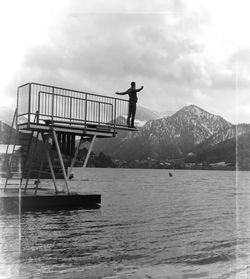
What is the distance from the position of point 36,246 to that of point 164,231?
24.0 feet

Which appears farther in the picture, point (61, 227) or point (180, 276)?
point (61, 227)

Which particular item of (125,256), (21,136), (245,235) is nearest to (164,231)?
(245,235)

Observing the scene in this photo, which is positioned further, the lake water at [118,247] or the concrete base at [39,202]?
the concrete base at [39,202]

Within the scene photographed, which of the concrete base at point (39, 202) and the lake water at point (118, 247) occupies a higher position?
the concrete base at point (39, 202)

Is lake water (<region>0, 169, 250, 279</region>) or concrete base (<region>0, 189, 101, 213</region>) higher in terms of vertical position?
concrete base (<region>0, 189, 101, 213</region>)

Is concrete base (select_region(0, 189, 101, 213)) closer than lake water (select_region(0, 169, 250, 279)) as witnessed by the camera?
No

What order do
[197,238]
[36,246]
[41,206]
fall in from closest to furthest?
[36,246] → [197,238] → [41,206]

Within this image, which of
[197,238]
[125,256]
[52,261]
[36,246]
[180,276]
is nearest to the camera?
[180,276]

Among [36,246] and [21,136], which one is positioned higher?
[21,136]

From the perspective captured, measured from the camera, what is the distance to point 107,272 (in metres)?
12.7

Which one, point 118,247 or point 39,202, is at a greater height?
point 39,202

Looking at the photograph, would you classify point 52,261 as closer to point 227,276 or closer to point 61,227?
point 227,276

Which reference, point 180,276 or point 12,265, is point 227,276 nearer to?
point 180,276

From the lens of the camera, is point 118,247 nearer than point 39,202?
Yes
